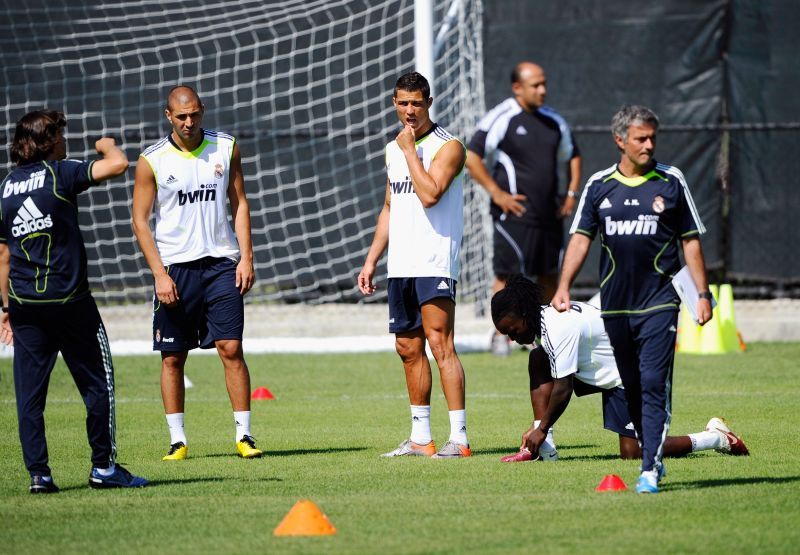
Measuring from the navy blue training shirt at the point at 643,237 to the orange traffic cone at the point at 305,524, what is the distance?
182cm

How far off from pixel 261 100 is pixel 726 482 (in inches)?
443

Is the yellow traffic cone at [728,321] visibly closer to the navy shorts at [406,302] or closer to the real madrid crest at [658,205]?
the navy shorts at [406,302]

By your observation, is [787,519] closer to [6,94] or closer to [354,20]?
[354,20]

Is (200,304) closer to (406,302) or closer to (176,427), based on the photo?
(176,427)

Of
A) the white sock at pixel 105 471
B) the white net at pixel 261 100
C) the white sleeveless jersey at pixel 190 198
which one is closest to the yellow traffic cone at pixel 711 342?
the white net at pixel 261 100

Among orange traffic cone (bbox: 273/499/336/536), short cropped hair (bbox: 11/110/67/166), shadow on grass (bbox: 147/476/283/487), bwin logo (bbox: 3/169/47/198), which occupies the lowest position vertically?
shadow on grass (bbox: 147/476/283/487)

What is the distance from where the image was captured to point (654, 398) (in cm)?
649

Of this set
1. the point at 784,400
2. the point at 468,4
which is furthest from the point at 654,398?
the point at 468,4

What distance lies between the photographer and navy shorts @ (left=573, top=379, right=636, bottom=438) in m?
7.79

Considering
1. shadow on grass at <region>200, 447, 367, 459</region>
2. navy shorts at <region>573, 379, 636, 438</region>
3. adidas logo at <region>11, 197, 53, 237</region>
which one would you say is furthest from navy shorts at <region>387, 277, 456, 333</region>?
adidas logo at <region>11, 197, 53, 237</region>

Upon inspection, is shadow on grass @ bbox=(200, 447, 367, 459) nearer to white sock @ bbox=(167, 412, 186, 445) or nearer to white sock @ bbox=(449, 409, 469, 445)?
white sock @ bbox=(167, 412, 186, 445)

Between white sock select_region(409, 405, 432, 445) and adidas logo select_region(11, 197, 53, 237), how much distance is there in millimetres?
2579

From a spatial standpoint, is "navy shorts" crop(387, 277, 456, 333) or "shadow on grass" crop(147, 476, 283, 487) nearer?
"shadow on grass" crop(147, 476, 283, 487)

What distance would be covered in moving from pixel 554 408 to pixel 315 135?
953 centimetres
